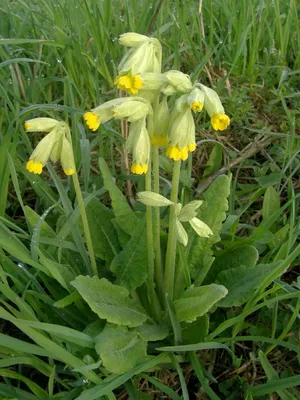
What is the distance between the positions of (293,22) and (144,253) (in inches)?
66.8

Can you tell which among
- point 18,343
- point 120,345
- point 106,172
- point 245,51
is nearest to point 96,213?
point 106,172

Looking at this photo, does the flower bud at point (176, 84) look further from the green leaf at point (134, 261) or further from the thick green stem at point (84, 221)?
the green leaf at point (134, 261)

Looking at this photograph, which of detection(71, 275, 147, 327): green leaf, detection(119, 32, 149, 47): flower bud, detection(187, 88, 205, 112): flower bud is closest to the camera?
detection(187, 88, 205, 112): flower bud

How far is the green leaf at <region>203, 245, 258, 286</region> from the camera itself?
1647 millimetres

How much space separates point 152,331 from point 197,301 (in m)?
0.20

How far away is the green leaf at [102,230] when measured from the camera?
5.78 feet

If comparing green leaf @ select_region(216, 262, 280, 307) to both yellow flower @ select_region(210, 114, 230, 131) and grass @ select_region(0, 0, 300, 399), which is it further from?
yellow flower @ select_region(210, 114, 230, 131)

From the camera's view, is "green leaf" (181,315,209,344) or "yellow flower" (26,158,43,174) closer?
"yellow flower" (26,158,43,174)

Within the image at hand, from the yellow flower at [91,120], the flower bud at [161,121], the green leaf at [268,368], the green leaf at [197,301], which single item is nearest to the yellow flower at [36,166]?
the yellow flower at [91,120]

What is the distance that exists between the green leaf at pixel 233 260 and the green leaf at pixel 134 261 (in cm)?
26

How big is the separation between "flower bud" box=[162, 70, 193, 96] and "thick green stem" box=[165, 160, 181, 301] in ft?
0.65

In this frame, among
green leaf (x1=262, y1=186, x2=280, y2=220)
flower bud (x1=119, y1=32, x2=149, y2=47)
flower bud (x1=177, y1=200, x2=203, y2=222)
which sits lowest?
green leaf (x1=262, y1=186, x2=280, y2=220)

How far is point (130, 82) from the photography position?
119 cm

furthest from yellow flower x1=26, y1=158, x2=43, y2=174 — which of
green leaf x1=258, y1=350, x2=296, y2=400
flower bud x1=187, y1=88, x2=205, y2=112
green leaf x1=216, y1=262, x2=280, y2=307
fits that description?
green leaf x1=258, y1=350, x2=296, y2=400
